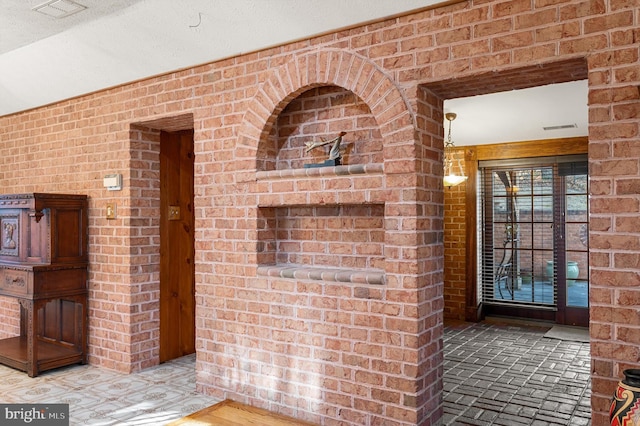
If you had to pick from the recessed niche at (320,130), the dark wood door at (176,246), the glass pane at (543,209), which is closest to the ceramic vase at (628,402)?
the recessed niche at (320,130)

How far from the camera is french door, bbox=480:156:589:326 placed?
6.18 m

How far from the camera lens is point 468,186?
6.70 metres

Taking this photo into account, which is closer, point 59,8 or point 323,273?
point 323,273

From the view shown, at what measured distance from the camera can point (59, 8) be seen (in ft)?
10.6

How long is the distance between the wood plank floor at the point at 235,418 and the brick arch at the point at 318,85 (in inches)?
65.3

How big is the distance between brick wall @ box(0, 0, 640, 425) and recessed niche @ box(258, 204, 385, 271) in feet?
0.33

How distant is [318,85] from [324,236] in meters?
0.99

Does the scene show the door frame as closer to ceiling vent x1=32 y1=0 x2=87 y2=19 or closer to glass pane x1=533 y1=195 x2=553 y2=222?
glass pane x1=533 y1=195 x2=553 y2=222

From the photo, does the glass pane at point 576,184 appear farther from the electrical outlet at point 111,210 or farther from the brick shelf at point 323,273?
the electrical outlet at point 111,210

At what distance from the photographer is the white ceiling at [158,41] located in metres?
2.99

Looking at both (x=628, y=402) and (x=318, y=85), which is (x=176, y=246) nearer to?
(x=318, y=85)

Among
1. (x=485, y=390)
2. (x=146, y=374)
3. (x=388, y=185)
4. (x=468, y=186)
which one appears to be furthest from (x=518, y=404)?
(x=468, y=186)

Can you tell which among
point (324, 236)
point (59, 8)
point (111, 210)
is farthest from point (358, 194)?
point (111, 210)

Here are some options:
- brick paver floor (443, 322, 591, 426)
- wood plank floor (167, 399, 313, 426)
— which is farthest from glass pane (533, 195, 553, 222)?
wood plank floor (167, 399, 313, 426)
